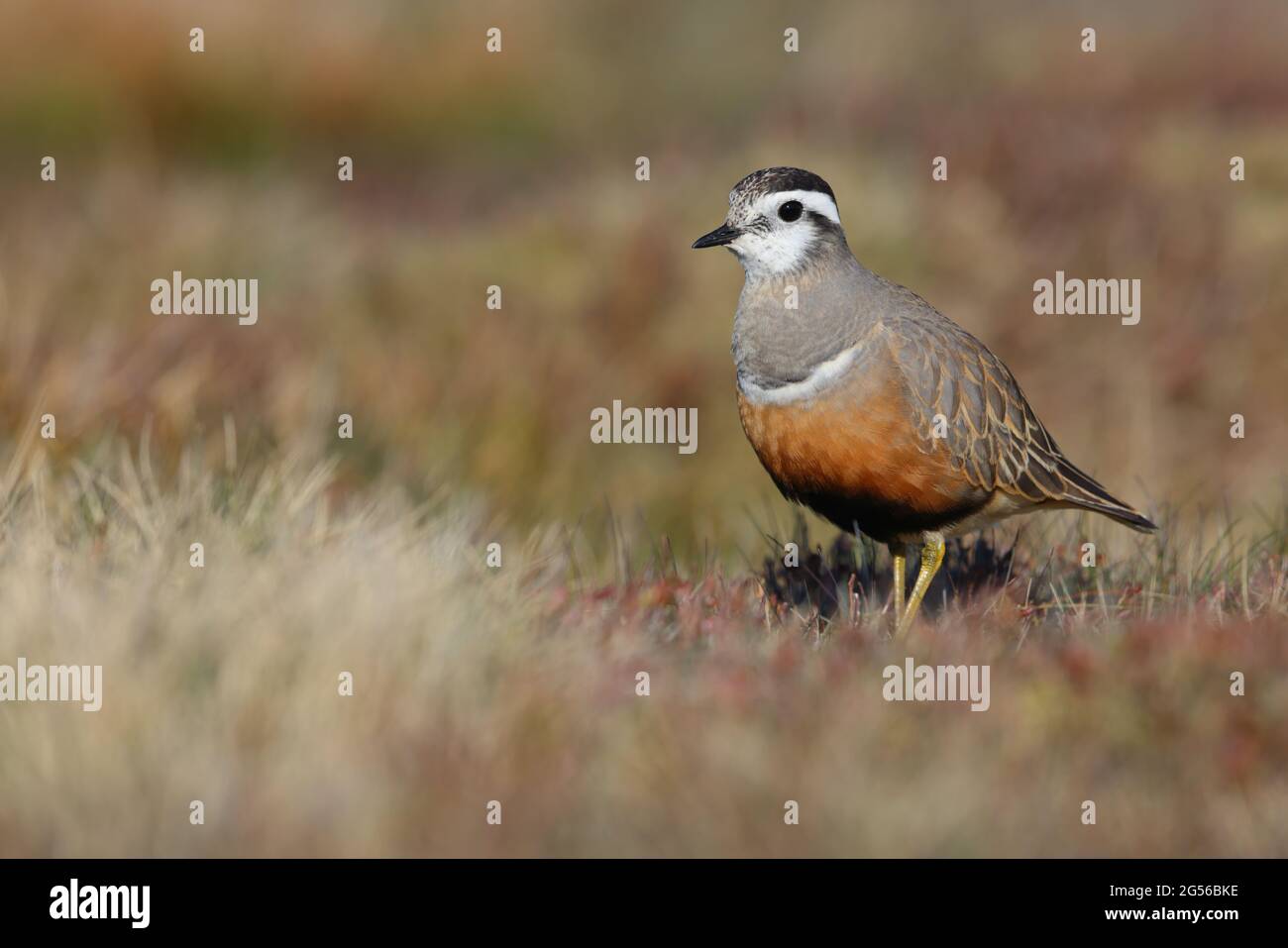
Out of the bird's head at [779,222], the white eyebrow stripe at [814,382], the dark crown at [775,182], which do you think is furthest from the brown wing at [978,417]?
the dark crown at [775,182]

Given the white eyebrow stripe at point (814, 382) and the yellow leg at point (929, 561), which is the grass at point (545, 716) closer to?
the yellow leg at point (929, 561)

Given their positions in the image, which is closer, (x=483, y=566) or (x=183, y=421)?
(x=483, y=566)

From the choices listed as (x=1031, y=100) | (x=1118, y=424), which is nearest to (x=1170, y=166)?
(x=1031, y=100)

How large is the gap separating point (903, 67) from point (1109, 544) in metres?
12.7

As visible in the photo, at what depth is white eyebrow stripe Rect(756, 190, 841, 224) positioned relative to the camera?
6863 mm

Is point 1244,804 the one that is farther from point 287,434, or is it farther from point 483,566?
point 287,434

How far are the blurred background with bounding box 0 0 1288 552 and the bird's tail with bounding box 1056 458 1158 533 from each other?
1372mm

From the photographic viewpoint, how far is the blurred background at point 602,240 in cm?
1142

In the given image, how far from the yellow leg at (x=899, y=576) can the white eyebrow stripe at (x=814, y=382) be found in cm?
93

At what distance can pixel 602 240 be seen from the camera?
14.1m

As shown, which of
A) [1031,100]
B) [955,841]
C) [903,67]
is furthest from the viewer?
[903,67]

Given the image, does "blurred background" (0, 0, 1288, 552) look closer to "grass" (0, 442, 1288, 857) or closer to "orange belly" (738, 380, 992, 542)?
"orange belly" (738, 380, 992, 542)

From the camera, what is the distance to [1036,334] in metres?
14.0

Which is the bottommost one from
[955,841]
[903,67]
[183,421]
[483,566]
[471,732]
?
[955,841]
